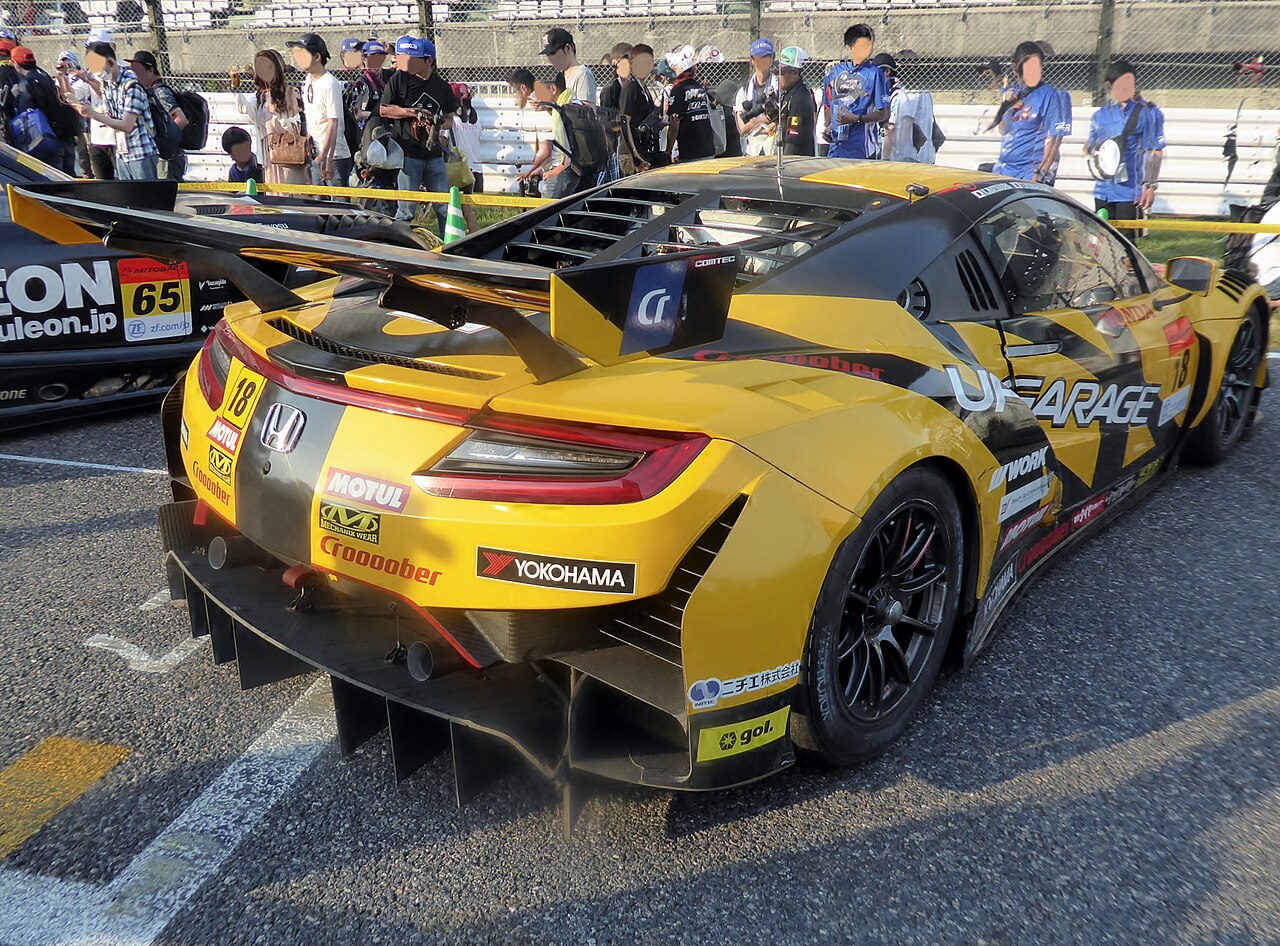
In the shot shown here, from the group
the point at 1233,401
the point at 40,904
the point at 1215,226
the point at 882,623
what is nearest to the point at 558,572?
the point at 882,623

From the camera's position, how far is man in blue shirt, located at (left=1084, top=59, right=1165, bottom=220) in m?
8.30

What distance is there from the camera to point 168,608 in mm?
3281

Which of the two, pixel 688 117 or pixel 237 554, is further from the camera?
pixel 688 117

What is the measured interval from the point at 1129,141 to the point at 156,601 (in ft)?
25.2

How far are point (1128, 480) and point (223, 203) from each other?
4.39 m

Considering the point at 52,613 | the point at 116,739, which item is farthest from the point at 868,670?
the point at 52,613

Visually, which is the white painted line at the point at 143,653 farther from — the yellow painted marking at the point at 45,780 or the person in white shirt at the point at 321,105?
the person in white shirt at the point at 321,105

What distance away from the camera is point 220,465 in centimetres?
254

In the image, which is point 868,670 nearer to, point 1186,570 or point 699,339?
point 699,339

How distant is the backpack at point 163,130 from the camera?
355 inches

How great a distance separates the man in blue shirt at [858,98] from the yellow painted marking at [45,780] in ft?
25.2

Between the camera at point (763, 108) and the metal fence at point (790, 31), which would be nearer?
the camera at point (763, 108)

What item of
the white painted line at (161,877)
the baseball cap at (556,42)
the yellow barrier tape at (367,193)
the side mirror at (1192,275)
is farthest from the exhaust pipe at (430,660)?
the baseball cap at (556,42)

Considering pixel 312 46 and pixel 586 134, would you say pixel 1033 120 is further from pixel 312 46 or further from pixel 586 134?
pixel 312 46
